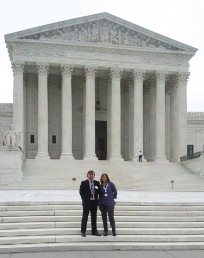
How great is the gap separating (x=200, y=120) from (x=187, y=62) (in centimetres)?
1625

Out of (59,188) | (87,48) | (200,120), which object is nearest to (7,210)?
(59,188)

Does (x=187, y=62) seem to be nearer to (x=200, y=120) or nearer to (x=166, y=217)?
(x=200, y=120)

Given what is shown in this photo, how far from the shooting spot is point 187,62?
176ft

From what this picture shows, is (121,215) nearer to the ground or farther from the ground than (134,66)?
nearer to the ground

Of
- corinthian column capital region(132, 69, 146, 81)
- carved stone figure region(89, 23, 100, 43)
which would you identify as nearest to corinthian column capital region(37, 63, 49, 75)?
carved stone figure region(89, 23, 100, 43)

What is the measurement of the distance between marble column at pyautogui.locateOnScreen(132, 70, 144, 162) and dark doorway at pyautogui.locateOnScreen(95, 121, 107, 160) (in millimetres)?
7183

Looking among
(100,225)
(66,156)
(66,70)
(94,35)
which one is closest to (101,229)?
(100,225)

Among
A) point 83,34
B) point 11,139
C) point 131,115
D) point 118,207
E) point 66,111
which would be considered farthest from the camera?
point 131,115

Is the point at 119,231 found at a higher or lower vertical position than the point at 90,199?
lower

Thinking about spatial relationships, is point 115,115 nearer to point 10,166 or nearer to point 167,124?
point 167,124

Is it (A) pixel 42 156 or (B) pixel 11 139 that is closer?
(B) pixel 11 139

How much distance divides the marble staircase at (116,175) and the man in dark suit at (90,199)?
1801 centimetres

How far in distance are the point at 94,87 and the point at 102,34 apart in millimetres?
5989

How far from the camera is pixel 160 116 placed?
174ft
